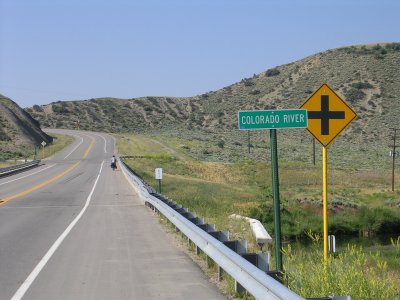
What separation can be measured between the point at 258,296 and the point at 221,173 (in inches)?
2318

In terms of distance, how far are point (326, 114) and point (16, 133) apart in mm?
89973

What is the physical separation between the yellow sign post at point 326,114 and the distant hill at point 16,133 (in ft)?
248

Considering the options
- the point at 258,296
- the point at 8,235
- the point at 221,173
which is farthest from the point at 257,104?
the point at 258,296

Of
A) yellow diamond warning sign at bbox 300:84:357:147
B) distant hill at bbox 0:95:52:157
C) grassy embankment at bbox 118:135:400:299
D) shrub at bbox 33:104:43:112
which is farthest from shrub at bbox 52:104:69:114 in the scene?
yellow diamond warning sign at bbox 300:84:357:147

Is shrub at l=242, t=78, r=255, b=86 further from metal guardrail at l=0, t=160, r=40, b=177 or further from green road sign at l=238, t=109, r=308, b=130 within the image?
green road sign at l=238, t=109, r=308, b=130

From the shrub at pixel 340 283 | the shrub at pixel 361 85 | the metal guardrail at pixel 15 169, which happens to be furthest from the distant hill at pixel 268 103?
the shrub at pixel 340 283

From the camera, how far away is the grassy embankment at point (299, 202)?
877 cm

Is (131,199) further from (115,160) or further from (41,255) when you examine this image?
(115,160)

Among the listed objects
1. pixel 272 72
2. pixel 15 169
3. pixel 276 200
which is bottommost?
pixel 15 169

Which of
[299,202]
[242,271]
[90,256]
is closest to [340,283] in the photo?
[242,271]

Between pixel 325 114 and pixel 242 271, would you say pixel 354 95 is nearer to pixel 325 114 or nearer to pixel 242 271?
pixel 325 114

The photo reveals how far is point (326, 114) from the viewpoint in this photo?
30.2 feet

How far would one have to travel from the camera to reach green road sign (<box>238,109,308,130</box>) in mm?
8859

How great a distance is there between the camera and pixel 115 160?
2192 inches
